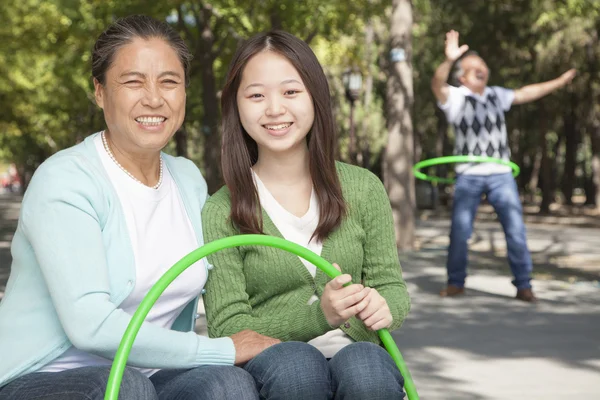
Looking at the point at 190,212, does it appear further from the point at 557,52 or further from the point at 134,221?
the point at 557,52

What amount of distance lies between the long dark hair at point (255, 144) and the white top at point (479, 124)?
548 centimetres

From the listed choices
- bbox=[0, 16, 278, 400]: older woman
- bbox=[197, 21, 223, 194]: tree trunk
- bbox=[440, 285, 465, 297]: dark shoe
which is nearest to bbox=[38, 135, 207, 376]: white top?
bbox=[0, 16, 278, 400]: older woman

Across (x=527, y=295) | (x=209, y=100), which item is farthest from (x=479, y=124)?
(x=209, y=100)

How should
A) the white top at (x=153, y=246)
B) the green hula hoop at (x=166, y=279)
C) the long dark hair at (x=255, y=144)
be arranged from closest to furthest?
the green hula hoop at (x=166, y=279) < the white top at (x=153, y=246) < the long dark hair at (x=255, y=144)

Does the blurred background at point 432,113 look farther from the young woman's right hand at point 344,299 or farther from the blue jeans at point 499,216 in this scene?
the young woman's right hand at point 344,299

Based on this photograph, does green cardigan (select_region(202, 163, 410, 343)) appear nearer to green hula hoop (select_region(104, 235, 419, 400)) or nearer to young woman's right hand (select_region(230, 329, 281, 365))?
young woman's right hand (select_region(230, 329, 281, 365))

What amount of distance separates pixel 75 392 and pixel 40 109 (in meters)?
39.7

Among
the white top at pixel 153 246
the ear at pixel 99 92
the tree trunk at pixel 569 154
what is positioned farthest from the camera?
the tree trunk at pixel 569 154

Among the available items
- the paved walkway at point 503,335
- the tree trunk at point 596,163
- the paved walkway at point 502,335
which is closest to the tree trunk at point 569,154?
the tree trunk at point 596,163

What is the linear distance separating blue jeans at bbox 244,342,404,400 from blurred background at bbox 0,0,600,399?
972mm

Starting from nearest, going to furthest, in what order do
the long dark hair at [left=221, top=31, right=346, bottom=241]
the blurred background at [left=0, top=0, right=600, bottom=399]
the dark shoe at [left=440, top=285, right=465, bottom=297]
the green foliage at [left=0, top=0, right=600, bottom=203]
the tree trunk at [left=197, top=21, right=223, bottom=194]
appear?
the long dark hair at [left=221, top=31, right=346, bottom=241]
the blurred background at [left=0, top=0, right=600, bottom=399]
the dark shoe at [left=440, top=285, right=465, bottom=297]
the green foliage at [left=0, top=0, right=600, bottom=203]
the tree trunk at [left=197, top=21, right=223, bottom=194]

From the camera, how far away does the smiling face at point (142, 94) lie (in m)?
2.66

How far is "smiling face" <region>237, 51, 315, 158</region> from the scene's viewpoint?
9.39 ft

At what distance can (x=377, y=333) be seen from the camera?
279cm
